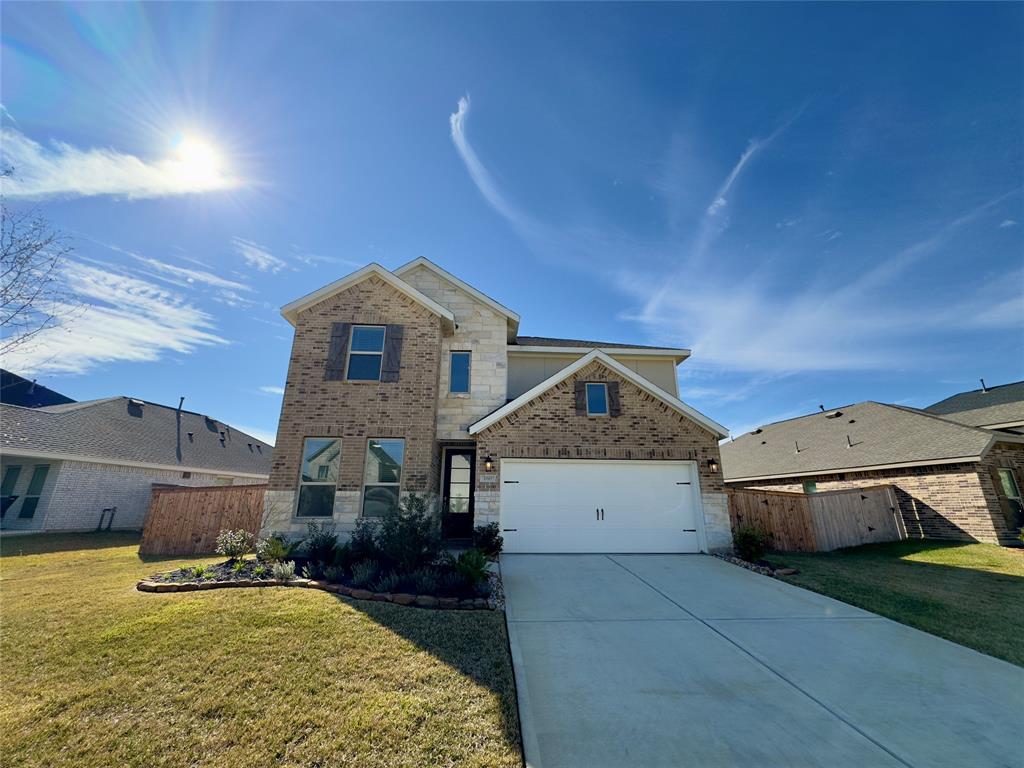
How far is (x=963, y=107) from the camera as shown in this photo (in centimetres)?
934

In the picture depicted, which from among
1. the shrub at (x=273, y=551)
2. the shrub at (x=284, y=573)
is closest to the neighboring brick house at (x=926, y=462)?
the shrub at (x=284, y=573)

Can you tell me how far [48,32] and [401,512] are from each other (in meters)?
10.3

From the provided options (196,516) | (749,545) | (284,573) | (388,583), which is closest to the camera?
Result: (388,583)

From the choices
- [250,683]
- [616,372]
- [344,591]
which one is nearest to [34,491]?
[344,591]

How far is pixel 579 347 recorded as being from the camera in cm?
1448

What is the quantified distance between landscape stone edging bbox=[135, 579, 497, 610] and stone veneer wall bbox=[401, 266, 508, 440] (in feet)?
17.0

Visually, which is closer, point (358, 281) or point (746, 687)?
point (746, 687)

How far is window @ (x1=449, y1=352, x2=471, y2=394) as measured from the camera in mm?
12227

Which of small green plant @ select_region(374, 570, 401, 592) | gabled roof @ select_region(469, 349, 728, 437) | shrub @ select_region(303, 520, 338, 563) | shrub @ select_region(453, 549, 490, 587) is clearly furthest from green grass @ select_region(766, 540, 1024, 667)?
shrub @ select_region(303, 520, 338, 563)

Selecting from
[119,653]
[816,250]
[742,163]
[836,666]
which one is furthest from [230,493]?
[816,250]

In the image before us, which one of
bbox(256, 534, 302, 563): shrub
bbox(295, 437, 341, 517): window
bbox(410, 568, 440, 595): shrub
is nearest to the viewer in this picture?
bbox(410, 568, 440, 595): shrub

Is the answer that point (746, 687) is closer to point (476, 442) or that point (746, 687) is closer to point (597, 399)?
point (597, 399)

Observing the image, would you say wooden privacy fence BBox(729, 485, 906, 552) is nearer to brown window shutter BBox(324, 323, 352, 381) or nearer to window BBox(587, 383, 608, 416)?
window BBox(587, 383, 608, 416)

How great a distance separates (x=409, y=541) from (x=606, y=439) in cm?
566
